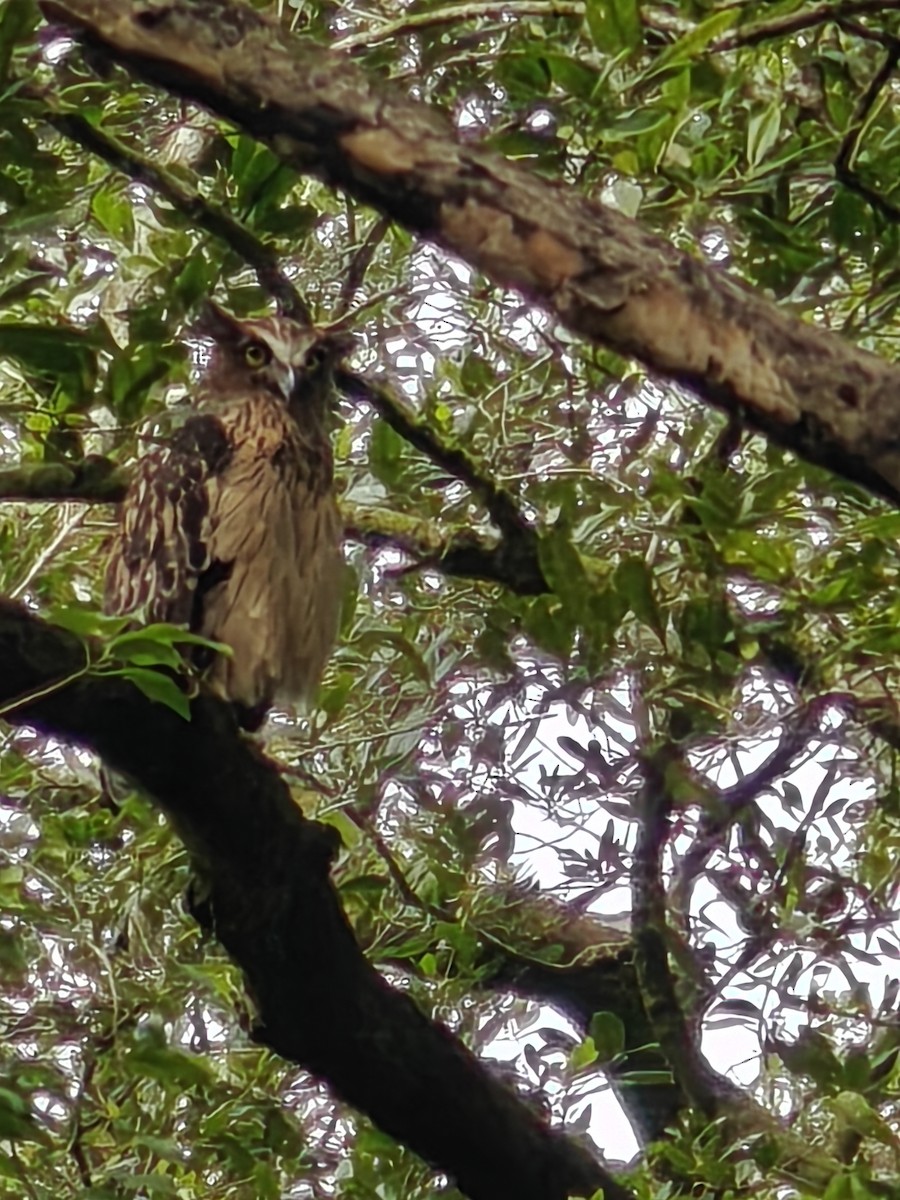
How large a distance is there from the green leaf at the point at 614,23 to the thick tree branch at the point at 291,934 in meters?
0.84

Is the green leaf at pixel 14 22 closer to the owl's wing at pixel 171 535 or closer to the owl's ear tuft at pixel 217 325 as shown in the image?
the owl's wing at pixel 171 535

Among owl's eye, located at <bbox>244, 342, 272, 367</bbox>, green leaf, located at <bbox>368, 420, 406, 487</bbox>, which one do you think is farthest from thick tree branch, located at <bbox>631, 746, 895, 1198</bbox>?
owl's eye, located at <bbox>244, 342, 272, 367</bbox>

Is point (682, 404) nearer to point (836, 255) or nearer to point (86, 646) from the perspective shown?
point (836, 255)

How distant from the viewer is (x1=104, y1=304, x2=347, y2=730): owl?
296cm

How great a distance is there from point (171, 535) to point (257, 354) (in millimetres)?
481

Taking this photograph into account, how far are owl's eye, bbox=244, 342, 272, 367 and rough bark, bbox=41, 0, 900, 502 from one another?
57.7 inches

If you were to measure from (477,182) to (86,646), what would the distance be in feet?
1.97

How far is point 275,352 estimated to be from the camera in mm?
3113

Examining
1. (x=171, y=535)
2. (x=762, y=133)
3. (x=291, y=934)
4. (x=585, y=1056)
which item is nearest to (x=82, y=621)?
(x=291, y=934)

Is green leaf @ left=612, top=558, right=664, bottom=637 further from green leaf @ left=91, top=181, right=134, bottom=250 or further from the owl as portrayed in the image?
the owl

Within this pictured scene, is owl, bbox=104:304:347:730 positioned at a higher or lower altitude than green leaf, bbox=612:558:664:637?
higher

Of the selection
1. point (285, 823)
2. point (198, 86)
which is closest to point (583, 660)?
point (285, 823)

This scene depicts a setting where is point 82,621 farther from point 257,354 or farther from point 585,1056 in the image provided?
point 257,354

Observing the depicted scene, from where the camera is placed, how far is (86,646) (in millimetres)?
1680
